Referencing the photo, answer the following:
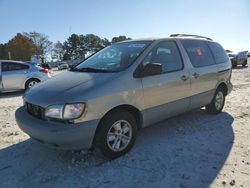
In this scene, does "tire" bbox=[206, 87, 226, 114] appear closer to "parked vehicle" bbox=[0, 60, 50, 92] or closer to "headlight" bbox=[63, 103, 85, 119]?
"headlight" bbox=[63, 103, 85, 119]

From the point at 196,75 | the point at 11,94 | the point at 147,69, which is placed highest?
the point at 147,69

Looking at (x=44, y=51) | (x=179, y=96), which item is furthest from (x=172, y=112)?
(x=44, y=51)

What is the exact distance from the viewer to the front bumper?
3.34m

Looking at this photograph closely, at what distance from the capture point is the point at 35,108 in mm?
3752

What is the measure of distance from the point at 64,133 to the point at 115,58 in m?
1.72

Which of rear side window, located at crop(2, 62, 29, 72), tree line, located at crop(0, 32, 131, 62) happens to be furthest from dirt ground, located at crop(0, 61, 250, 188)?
tree line, located at crop(0, 32, 131, 62)

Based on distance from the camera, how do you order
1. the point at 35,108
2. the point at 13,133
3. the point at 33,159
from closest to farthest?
the point at 35,108
the point at 33,159
the point at 13,133

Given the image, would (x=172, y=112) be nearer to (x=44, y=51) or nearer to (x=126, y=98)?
(x=126, y=98)

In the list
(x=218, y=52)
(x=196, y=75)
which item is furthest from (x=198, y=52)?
(x=218, y=52)

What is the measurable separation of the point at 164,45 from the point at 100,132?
1.99m

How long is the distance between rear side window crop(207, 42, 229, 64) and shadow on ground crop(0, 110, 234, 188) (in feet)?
5.80

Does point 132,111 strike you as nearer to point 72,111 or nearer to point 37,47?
point 72,111

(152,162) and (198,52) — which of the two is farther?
(198,52)

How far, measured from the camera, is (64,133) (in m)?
3.32
